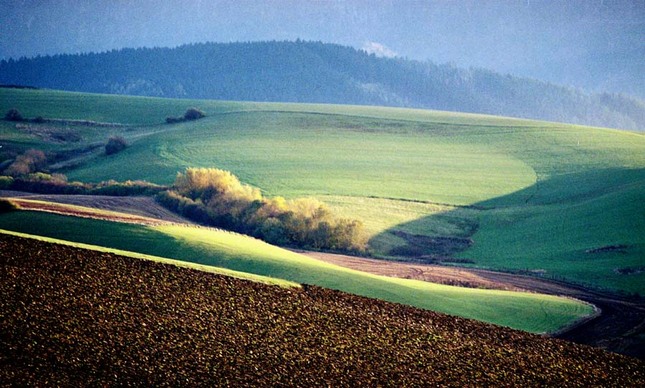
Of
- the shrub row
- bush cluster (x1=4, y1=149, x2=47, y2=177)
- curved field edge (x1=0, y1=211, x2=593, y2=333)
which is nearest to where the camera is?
curved field edge (x1=0, y1=211, x2=593, y2=333)

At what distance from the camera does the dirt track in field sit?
29609 millimetres

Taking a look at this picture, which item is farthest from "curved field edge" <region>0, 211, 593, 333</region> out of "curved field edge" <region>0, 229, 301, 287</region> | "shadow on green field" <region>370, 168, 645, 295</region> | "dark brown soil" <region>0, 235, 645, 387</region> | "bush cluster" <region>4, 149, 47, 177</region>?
"bush cluster" <region>4, 149, 47, 177</region>

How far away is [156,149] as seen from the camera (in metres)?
73.2

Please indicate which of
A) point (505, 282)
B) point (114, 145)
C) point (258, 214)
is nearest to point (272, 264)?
point (505, 282)

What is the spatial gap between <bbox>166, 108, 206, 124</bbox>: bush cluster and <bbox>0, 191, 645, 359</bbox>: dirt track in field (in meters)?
46.3

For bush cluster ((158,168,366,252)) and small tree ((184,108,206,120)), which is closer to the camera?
bush cluster ((158,168,366,252))

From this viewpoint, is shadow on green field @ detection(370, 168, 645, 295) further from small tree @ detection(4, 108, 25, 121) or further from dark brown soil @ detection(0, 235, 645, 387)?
small tree @ detection(4, 108, 25, 121)

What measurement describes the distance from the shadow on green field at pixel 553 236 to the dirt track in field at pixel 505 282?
110 inches

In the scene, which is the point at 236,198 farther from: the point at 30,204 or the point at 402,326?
the point at 402,326

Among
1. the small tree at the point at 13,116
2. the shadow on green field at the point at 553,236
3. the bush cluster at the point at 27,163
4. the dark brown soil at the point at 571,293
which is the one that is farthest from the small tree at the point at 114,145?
the dark brown soil at the point at 571,293

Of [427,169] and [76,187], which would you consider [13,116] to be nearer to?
[76,187]

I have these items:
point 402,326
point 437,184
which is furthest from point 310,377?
point 437,184

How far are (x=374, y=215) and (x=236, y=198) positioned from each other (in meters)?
10.3

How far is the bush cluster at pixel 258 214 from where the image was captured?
45.8 meters
